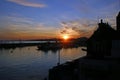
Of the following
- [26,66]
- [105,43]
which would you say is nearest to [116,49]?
[105,43]

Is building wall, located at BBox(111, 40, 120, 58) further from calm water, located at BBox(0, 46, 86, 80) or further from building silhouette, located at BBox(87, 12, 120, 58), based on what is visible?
calm water, located at BBox(0, 46, 86, 80)

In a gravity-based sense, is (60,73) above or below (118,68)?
below

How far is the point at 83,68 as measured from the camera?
17.4 meters

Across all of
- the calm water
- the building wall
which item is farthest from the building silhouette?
the calm water

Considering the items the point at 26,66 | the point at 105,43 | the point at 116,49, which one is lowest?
the point at 26,66

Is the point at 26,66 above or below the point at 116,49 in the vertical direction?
below

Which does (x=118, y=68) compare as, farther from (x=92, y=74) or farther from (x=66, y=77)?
(x=66, y=77)

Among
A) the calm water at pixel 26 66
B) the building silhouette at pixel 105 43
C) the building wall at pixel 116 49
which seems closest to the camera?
the building wall at pixel 116 49

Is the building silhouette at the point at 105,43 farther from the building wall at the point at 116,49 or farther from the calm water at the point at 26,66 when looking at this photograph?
the calm water at the point at 26,66

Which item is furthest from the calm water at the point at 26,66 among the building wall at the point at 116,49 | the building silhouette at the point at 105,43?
the building wall at the point at 116,49

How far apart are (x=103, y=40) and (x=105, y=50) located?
136cm

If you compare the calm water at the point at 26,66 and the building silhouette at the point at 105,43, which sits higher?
the building silhouette at the point at 105,43

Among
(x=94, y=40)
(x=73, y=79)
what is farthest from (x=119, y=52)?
(x=73, y=79)

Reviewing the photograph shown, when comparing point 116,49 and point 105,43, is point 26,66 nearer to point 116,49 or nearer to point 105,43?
point 105,43
